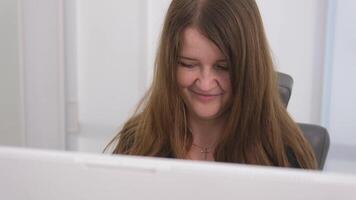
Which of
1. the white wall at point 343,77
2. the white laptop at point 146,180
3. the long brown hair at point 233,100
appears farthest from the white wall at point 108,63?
the white laptop at point 146,180

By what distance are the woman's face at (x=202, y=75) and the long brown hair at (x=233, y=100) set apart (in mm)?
14

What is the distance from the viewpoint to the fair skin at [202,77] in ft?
3.09

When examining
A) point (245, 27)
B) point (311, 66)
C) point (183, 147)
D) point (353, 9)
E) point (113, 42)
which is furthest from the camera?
point (113, 42)

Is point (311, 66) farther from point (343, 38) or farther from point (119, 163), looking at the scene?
point (119, 163)

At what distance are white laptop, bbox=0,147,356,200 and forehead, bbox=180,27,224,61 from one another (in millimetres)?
526

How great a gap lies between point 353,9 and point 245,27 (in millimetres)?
1202

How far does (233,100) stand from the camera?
1.02 meters

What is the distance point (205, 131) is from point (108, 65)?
1346 millimetres

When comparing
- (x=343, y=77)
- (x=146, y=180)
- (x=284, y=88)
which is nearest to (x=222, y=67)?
(x=284, y=88)

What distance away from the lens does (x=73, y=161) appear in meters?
0.45

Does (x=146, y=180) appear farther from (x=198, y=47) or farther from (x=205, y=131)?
(x=205, y=131)

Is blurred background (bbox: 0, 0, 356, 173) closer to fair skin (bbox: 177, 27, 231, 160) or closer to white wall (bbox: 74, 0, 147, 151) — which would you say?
white wall (bbox: 74, 0, 147, 151)

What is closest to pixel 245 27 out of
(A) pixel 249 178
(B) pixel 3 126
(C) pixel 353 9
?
(A) pixel 249 178

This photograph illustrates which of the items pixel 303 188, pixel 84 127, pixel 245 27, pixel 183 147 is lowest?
pixel 84 127
